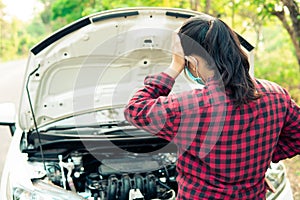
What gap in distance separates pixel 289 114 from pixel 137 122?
0.73m

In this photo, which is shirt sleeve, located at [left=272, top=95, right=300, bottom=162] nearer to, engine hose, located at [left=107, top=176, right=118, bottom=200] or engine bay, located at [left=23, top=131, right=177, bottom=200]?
engine bay, located at [left=23, top=131, right=177, bottom=200]

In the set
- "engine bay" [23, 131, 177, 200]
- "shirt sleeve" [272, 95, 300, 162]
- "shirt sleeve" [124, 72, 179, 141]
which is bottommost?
"engine bay" [23, 131, 177, 200]

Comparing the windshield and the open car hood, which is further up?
the open car hood

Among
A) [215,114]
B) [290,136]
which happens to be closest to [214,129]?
[215,114]

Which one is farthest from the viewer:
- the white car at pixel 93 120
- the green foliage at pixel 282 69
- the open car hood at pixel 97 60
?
the green foliage at pixel 282 69

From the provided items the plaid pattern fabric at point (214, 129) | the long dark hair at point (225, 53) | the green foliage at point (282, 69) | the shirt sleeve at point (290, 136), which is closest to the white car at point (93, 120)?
the shirt sleeve at point (290, 136)

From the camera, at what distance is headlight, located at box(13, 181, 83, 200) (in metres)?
2.33

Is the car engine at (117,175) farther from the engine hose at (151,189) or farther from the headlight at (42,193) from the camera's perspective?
the headlight at (42,193)

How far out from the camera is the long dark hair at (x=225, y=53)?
1634 mm

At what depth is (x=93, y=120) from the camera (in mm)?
3301

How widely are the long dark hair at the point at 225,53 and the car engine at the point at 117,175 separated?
1.06 metres

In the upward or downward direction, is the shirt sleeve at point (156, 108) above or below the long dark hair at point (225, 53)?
below

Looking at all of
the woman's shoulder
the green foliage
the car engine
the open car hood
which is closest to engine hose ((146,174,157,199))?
the car engine

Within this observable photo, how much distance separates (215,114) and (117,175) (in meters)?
1.31
